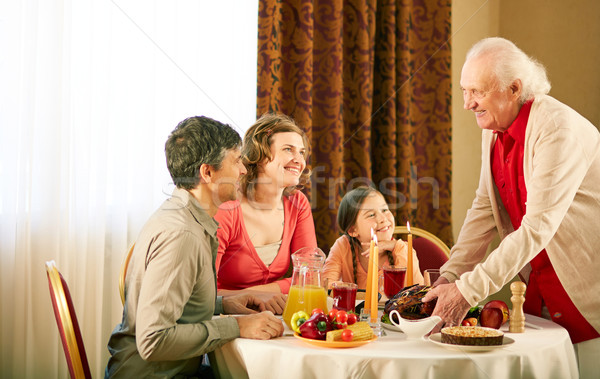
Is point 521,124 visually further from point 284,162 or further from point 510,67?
point 284,162

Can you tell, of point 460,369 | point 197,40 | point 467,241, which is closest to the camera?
point 460,369

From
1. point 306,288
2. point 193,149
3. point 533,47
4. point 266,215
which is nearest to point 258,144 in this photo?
point 266,215

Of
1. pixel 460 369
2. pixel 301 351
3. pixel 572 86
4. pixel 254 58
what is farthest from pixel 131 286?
pixel 572 86

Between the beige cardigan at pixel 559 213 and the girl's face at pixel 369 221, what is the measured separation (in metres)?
0.78

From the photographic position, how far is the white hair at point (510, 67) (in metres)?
1.53

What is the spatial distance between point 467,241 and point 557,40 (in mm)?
1541

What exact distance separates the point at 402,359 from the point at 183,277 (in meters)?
0.51

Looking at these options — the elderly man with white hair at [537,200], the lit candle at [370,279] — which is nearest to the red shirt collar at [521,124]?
the elderly man with white hair at [537,200]

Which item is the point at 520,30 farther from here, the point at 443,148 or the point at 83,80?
the point at 83,80

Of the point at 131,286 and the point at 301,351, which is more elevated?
the point at 131,286

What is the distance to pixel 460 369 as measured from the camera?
1.10m

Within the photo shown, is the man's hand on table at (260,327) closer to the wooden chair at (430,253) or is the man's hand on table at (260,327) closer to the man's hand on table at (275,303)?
the man's hand on table at (275,303)

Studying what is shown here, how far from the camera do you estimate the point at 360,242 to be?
7.18 feet

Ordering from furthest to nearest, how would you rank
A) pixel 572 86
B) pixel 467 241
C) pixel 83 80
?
pixel 572 86
pixel 83 80
pixel 467 241
